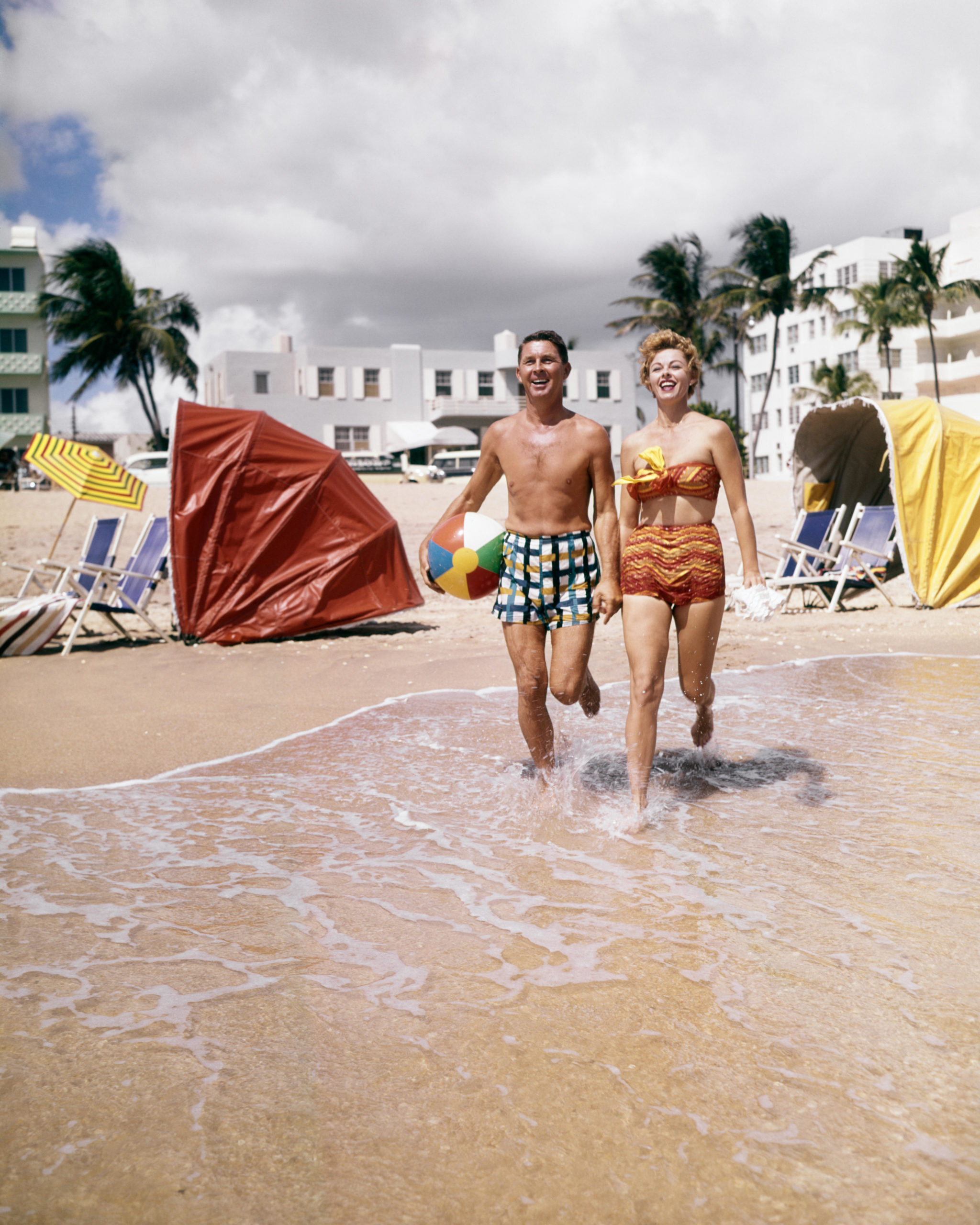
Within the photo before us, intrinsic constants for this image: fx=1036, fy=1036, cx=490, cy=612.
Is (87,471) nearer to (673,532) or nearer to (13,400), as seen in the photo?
(673,532)

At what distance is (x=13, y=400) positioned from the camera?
43625 millimetres

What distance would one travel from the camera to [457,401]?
164 feet

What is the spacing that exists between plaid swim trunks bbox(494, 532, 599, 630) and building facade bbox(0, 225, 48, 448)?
43698 millimetres

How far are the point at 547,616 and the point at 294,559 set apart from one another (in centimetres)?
657

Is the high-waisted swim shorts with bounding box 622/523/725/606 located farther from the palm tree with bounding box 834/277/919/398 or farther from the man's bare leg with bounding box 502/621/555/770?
the palm tree with bounding box 834/277/919/398

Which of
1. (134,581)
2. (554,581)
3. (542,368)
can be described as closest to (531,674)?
(554,581)

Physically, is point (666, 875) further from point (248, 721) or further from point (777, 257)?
point (777, 257)

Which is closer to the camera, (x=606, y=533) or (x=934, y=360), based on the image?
(x=606, y=533)

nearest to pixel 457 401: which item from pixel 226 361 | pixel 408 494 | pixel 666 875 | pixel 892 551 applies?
pixel 226 361

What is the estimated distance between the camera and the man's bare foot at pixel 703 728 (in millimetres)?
4637

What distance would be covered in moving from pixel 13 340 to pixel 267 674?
41.5 meters

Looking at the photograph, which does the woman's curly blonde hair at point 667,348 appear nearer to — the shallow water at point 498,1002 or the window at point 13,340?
the shallow water at point 498,1002

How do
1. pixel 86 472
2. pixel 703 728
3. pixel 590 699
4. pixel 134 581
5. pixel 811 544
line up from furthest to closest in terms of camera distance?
pixel 811 544, pixel 134 581, pixel 86 472, pixel 703 728, pixel 590 699

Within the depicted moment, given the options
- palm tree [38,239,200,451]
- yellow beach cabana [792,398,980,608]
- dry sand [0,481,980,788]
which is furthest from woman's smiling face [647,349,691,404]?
palm tree [38,239,200,451]
